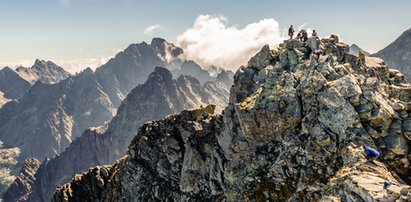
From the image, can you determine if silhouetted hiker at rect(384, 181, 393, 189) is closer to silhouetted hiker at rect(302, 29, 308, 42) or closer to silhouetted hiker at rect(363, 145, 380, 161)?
silhouetted hiker at rect(363, 145, 380, 161)

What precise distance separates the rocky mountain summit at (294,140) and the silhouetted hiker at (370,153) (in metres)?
0.52

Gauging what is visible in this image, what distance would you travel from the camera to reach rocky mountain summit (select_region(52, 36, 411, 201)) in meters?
40.9

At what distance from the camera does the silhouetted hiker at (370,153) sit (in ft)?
123

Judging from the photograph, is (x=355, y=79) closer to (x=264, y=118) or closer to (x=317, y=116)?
(x=317, y=116)

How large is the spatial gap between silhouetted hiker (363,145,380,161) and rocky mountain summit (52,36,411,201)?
52 centimetres

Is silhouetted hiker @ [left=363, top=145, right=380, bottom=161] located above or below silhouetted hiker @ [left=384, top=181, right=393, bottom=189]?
above

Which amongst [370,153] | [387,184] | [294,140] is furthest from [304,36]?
[387,184]

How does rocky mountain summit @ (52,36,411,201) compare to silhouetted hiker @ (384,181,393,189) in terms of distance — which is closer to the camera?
silhouetted hiker @ (384,181,393,189)

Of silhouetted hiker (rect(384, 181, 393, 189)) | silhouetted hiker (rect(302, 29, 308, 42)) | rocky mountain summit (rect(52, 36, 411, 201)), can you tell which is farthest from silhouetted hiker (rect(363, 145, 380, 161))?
silhouetted hiker (rect(302, 29, 308, 42))

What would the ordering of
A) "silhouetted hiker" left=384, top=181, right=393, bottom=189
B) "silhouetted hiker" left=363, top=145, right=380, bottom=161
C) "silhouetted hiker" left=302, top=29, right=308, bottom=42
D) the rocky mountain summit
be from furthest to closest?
1. "silhouetted hiker" left=302, top=29, right=308, bottom=42
2. the rocky mountain summit
3. "silhouetted hiker" left=363, top=145, right=380, bottom=161
4. "silhouetted hiker" left=384, top=181, right=393, bottom=189

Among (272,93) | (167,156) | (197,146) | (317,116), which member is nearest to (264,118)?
(272,93)

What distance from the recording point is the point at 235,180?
183ft

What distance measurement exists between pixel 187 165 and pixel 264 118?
2181cm

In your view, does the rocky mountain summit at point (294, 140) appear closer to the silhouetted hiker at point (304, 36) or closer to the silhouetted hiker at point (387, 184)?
the silhouetted hiker at point (387, 184)
